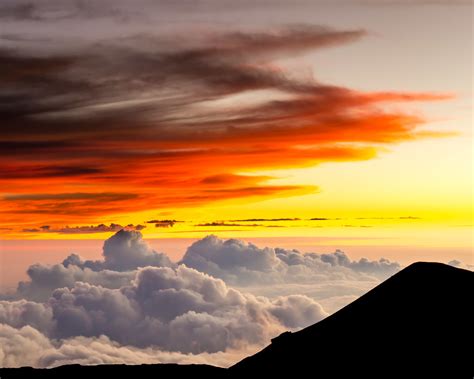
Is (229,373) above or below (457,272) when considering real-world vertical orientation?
below

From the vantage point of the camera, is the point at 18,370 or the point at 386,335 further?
the point at 18,370

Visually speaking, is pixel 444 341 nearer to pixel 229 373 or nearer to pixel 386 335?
pixel 386 335

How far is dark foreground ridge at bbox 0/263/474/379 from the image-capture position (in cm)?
7106

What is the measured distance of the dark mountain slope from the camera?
71.1 meters

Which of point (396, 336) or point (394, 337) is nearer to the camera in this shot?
point (394, 337)

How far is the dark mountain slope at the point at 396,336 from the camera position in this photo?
71.1 m

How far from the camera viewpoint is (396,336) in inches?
2992

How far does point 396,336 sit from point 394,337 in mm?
298

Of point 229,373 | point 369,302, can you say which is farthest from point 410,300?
point 229,373

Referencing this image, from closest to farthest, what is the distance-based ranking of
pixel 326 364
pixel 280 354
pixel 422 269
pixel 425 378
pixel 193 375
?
pixel 425 378, pixel 326 364, pixel 280 354, pixel 422 269, pixel 193 375

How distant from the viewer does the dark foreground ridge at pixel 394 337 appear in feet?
233

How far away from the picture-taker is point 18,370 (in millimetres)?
108500

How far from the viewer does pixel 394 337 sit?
75.9 meters

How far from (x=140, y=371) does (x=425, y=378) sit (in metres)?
53.2
